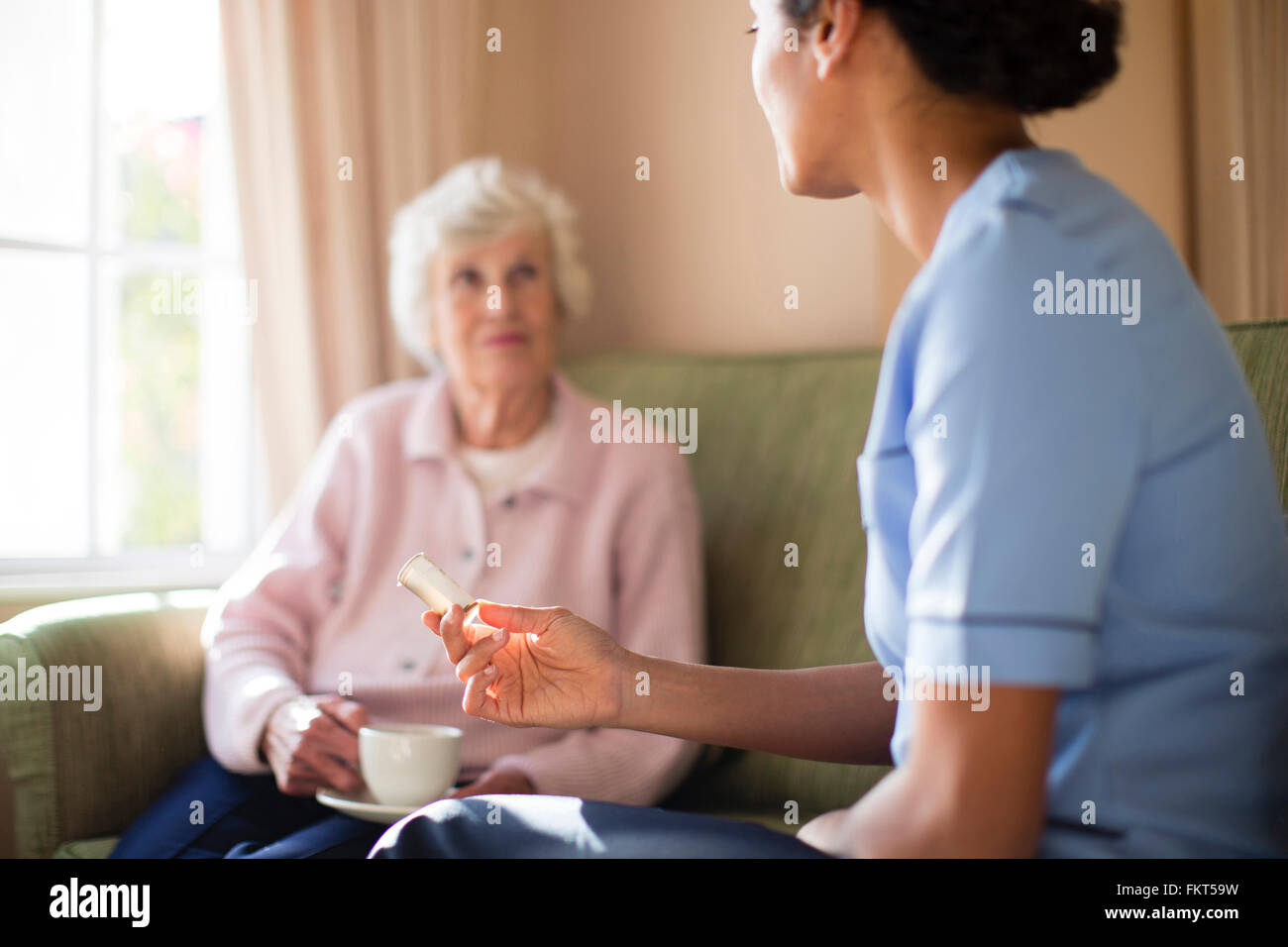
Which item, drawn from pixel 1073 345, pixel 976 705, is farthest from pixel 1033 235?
pixel 976 705

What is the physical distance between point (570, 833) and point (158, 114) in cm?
173

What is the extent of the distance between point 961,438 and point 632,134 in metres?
1.64

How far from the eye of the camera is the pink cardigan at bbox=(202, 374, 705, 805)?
135 cm

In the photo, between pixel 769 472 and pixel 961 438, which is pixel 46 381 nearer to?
pixel 769 472

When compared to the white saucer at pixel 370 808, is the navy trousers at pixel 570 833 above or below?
above

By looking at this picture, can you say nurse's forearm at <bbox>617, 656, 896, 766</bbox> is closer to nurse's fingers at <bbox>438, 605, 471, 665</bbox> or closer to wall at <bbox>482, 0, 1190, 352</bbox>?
nurse's fingers at <bbox>438, 605, 471, 665</bbox>

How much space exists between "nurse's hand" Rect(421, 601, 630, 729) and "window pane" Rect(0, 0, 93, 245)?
1.40 meters

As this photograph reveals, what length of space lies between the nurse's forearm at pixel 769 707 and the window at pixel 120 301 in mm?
1227

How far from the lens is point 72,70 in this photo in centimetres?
180

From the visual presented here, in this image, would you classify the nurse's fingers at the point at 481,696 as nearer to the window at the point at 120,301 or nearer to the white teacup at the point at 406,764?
the white teacup at the point at 406,764

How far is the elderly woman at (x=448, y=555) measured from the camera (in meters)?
1.29

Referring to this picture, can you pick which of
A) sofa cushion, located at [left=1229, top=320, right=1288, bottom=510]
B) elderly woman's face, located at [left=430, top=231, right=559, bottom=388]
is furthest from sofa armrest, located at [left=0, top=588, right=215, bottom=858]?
sofa cushion, located at [left=1229, top=320, right=1288, bottom=510]

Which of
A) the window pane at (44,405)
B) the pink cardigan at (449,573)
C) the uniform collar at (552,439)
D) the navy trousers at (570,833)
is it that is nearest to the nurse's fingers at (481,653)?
the navy trousers at (570,833)

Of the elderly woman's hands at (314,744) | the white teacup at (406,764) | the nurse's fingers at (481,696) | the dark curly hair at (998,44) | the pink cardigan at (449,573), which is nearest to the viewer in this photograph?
the dark curly hair at (998,44)
